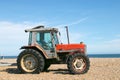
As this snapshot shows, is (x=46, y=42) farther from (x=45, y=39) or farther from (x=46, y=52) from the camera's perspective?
(x=46, y=52)

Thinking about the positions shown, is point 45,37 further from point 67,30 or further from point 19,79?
point 19,79

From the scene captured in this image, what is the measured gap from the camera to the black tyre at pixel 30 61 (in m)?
15.6

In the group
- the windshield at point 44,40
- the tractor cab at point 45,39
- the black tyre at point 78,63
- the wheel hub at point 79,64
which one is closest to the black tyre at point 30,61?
the tractor cab at point 45,39

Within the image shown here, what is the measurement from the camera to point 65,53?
53.0ft

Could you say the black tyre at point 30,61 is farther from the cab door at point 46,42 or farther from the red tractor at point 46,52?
the cab door at point 46,42

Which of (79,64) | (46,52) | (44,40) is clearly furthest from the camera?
(44,40)

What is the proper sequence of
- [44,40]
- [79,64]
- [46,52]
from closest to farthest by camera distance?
[79,64] < [46,52] < [44,40]

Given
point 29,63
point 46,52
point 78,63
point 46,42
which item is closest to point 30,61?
point 29,63

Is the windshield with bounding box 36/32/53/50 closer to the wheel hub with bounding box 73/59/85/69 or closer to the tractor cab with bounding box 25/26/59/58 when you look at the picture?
the tractor cab with bounding box 25/26/59/58

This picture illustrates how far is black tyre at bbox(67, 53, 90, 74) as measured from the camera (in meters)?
15.3

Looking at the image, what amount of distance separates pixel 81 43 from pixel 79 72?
1.68 meters

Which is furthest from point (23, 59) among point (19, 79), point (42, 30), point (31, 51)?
point (19, 79)

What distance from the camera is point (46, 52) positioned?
15805mm

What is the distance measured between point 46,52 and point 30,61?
0.94 m
